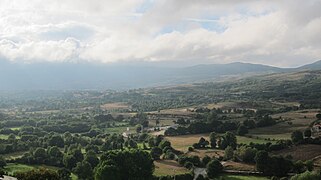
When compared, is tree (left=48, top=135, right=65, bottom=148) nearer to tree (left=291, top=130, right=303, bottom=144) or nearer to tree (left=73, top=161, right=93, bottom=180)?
tree (left=73, top=161, right=93, bottom=180)

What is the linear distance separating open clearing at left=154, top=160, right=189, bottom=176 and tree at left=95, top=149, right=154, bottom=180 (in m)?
4.10

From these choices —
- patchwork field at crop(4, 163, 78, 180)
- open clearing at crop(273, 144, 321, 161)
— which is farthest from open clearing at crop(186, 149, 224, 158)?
patchwork field at crop(4, 163, 78, 180)

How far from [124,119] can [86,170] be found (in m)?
77.1

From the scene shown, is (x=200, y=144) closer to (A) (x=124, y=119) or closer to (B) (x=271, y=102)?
(A) (x=124, y=119)

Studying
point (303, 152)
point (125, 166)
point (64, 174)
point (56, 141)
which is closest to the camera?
point (125, 166)

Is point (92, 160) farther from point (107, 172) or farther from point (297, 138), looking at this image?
point (297, 138)

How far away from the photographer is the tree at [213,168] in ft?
194

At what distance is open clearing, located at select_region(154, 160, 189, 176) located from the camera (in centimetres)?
6011

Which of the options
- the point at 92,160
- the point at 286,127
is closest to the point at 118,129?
the point at 286,127

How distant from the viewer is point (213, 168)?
59.6 m

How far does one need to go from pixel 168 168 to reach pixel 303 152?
22.7 m

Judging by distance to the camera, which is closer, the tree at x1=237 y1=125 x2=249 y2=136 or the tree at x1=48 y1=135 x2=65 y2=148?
the tree at x1=48 y1=135 x2=65 y2=148

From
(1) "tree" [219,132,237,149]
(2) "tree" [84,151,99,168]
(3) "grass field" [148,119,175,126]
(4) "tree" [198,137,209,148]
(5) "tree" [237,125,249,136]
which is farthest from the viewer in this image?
(3) "grass field" [148,119,175,126]

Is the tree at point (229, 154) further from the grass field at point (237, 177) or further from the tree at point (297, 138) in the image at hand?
the tree at point (297, 138)
